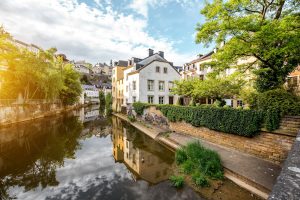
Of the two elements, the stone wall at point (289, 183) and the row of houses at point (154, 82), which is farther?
the row of houses at point (154, 82)

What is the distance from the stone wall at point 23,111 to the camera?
65.9 feet

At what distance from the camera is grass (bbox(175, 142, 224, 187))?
288 inches

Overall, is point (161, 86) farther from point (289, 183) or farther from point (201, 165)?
point (289, 183)

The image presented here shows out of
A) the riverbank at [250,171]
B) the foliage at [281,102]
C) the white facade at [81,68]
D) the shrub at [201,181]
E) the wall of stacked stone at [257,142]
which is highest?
the white facade at [81,68]

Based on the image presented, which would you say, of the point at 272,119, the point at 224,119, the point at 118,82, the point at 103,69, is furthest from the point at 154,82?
the point at 103,69

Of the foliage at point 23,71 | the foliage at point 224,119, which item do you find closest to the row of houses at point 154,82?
the foliage at point 224,119

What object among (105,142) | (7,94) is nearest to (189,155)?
(105,142)

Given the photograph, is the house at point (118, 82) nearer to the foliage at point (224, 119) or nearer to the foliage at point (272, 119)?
the foliage at point (224, 119)

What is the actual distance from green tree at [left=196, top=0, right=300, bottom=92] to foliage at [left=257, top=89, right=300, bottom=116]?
6.73ft

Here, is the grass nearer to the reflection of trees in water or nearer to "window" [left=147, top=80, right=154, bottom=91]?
the reflection of trees in water

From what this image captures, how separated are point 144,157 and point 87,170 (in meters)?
3.76

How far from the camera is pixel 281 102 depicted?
8070 millimetres

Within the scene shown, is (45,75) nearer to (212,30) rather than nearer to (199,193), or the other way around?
(212,30)

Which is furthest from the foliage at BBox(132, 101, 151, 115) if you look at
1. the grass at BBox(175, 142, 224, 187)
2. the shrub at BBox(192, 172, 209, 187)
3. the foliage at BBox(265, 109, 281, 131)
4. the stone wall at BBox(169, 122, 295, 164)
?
the shrub at BBox(192, 172, 209, 187)
